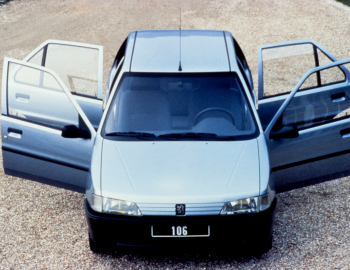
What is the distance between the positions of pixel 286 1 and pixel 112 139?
37.6 feet

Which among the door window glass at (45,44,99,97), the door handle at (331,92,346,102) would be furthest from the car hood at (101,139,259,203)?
the door window glass at (45,44,99,97)

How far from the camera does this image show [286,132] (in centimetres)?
473

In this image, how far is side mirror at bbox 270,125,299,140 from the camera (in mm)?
4711

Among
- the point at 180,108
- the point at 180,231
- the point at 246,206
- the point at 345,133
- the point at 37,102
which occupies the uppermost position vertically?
the point at 180,108

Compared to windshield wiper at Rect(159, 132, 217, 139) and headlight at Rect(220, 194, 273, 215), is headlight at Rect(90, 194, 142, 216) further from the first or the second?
windshield wiper at Rect(159, 132, 217, 139)

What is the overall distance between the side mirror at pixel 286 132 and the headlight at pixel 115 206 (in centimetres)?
161

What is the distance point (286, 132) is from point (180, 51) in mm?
1533

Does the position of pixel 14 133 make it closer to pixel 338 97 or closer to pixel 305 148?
pixel 305 148

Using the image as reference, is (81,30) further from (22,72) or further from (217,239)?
(217,239)

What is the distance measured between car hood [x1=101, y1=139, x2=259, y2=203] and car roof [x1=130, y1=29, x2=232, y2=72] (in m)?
0.93

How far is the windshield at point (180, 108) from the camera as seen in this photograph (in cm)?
477

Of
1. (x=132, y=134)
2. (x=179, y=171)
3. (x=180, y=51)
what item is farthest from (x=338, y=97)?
(x=132, y=134)

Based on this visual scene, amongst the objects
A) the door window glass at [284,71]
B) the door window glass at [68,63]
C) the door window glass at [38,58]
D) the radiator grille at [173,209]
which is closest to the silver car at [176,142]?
the radiator grille at [173,209]

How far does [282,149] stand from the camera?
4.90 m
